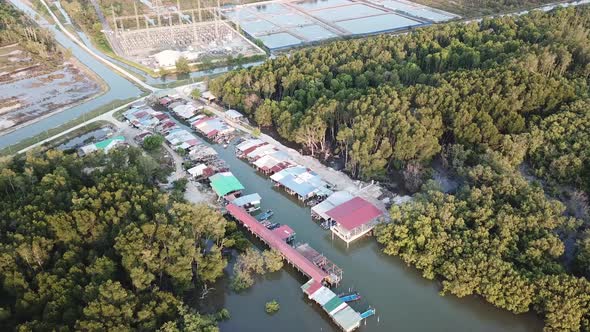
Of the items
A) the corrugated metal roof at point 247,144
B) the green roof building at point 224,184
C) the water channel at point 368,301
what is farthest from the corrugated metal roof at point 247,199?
the corrugated metal roof at point 247,144

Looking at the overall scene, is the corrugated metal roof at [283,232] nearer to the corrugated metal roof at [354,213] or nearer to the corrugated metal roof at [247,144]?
the corrugated metal roof at [354,213]

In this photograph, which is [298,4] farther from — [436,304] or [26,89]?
[436,304]

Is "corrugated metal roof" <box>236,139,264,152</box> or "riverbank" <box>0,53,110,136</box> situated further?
"riverbank" <box>0,53,110,136</box>

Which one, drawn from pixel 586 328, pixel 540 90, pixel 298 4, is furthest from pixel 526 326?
pixel 298 4

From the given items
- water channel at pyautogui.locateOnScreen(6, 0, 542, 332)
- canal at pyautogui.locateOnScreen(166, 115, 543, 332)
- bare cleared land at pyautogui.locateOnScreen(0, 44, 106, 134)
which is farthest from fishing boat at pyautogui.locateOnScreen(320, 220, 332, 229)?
Answer: bare cleared land at pyautogui.locateOnScreen(0, 44, 106, 134)

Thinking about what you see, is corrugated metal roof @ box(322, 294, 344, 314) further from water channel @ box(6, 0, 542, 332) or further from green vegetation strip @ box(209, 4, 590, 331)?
green vegetation strip @ box(209, 4, 590, 331)

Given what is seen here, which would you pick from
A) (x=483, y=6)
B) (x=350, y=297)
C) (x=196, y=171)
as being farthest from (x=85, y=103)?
(x=483, y=6)
